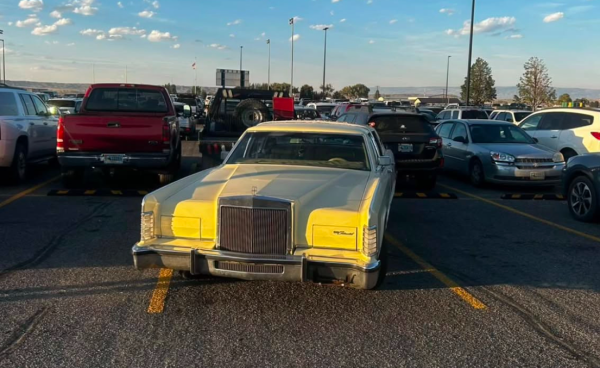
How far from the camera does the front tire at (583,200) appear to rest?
28.2 feet

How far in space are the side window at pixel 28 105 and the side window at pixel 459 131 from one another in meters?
9.68

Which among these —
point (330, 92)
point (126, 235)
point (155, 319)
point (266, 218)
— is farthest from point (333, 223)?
point (330, 92)

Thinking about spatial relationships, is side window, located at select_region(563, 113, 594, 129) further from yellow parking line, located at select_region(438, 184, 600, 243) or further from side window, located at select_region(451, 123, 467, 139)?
yellow parking line, located at select_region(438, 184, 600, 243)

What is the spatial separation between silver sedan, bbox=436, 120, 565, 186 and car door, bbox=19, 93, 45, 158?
9415 millimetres

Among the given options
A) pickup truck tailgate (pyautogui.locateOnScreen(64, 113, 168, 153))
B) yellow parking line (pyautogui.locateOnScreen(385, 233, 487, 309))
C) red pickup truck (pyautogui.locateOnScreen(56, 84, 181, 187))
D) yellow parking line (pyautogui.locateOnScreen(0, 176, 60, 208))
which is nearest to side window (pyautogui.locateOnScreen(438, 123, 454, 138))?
red pickup truck (pyautogui.locateOnScreen(56, 84, 181, 187))

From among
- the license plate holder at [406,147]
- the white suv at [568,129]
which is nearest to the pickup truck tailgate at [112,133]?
the license plate holder at [406,147]

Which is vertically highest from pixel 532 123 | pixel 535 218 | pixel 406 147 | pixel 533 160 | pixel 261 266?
pixel 532 123

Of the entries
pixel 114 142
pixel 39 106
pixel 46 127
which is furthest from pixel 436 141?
pixel 39 106

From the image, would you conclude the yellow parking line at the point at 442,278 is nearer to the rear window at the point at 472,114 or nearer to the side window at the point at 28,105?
the side window at the point at 28,105

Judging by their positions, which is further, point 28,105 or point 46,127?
point 46,127

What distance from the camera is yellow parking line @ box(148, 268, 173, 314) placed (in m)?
4.77

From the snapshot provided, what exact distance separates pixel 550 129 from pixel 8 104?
1278 cm

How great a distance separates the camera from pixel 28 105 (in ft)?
38.9

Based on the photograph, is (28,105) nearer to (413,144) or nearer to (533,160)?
(413,144)
